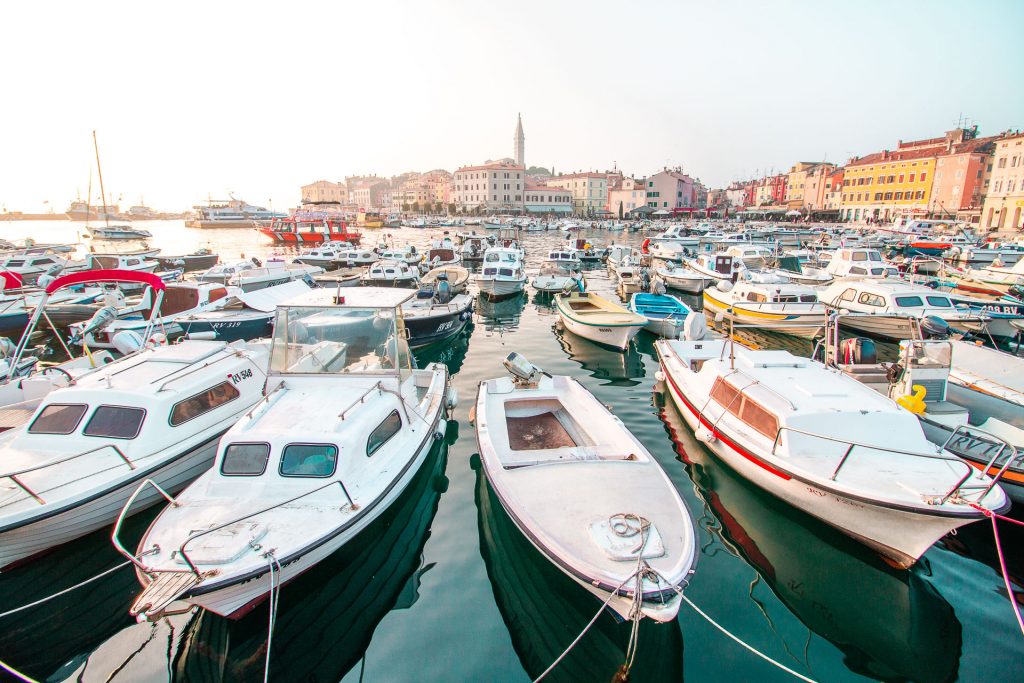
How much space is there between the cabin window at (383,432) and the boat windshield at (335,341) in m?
0.95

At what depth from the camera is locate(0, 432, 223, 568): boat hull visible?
20.5 feet

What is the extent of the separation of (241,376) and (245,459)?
150 inches

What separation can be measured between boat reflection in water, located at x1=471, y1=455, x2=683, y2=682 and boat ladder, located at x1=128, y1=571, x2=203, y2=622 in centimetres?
367

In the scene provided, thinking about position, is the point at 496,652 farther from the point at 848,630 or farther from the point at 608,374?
the point at 608,374

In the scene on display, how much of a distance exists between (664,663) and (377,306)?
7116mm

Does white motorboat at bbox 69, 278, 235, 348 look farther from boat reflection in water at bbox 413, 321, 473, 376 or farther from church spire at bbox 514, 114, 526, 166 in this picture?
church spire at bbox 514, 114, 526, 166

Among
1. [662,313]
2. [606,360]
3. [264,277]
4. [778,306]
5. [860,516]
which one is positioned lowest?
[606,360]

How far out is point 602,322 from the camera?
16.8 metres

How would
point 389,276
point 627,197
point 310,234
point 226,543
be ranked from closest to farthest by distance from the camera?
1. point 226,543
2. point 389,276
3. point 310,234
4. point 627,197

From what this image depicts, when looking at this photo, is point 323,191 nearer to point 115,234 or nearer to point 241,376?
point 115,234

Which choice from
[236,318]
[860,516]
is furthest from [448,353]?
[860,516]

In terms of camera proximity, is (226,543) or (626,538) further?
(626,538)

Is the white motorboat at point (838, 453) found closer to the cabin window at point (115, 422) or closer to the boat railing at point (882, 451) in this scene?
the boat railing at point (882, 451)

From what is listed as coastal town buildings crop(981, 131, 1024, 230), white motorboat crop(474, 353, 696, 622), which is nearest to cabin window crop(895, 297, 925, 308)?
white motorboat crop(474, 353, 696, 622)
